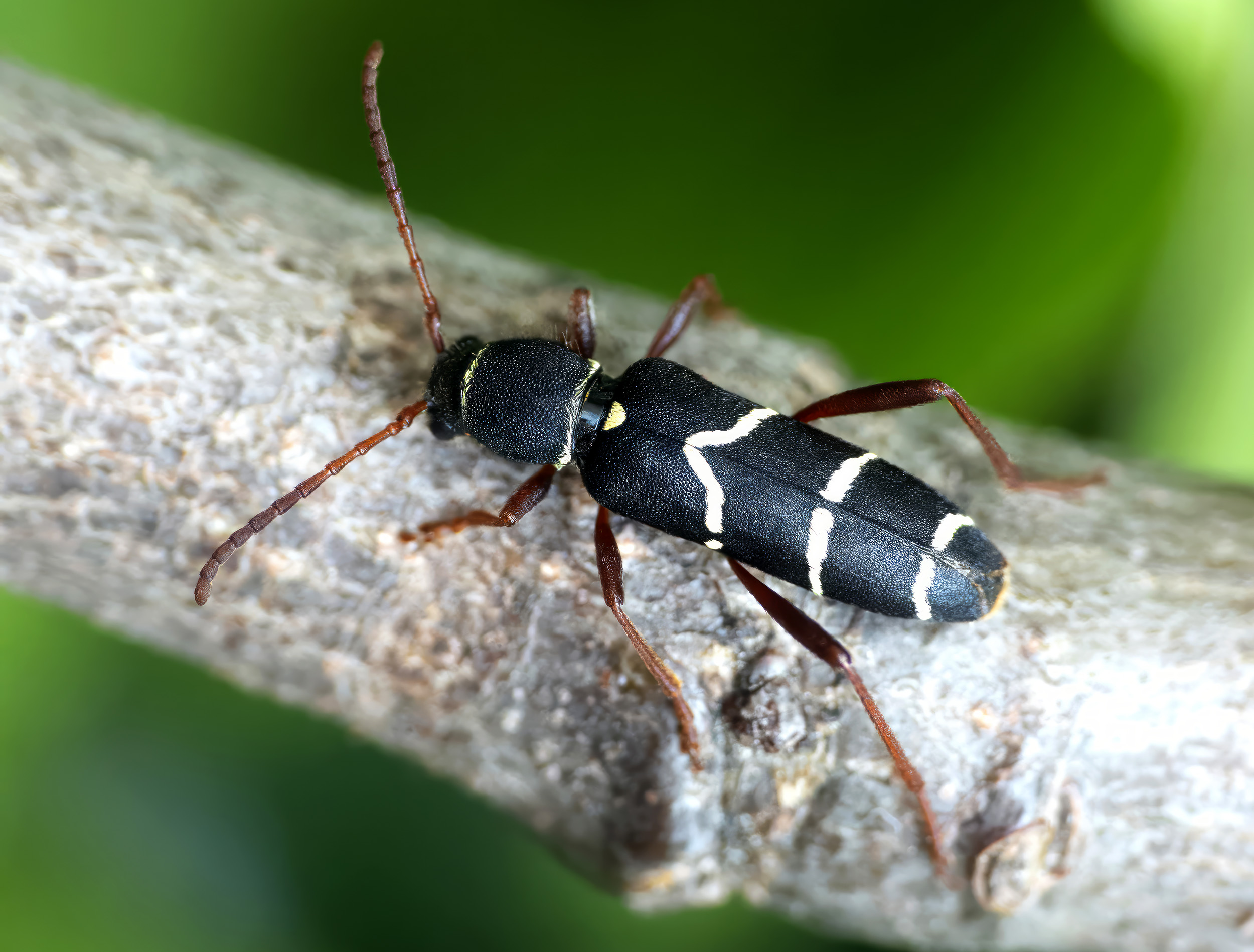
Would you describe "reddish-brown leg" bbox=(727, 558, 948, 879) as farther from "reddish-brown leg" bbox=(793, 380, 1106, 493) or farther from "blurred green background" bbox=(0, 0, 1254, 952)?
"blurred green background" bbox=(0, 0, 1254, 952)

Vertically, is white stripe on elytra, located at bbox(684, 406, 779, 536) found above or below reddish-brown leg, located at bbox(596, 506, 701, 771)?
above

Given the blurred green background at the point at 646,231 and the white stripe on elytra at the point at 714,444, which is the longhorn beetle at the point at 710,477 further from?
the blurred green background at the point at 646,231

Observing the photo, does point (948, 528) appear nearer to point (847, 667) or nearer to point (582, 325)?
point (847, 667)

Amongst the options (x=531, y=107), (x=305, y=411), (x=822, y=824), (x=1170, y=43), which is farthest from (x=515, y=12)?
(x=822, y=824)

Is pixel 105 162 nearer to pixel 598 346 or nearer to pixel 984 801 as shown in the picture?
pixel 598 346

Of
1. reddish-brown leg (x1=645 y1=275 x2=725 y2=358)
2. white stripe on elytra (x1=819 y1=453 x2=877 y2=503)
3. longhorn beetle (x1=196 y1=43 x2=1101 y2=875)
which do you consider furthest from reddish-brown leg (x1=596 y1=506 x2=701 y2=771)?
reddish-brown leg (x1=645 y1=275 x2=725 y2=358)
